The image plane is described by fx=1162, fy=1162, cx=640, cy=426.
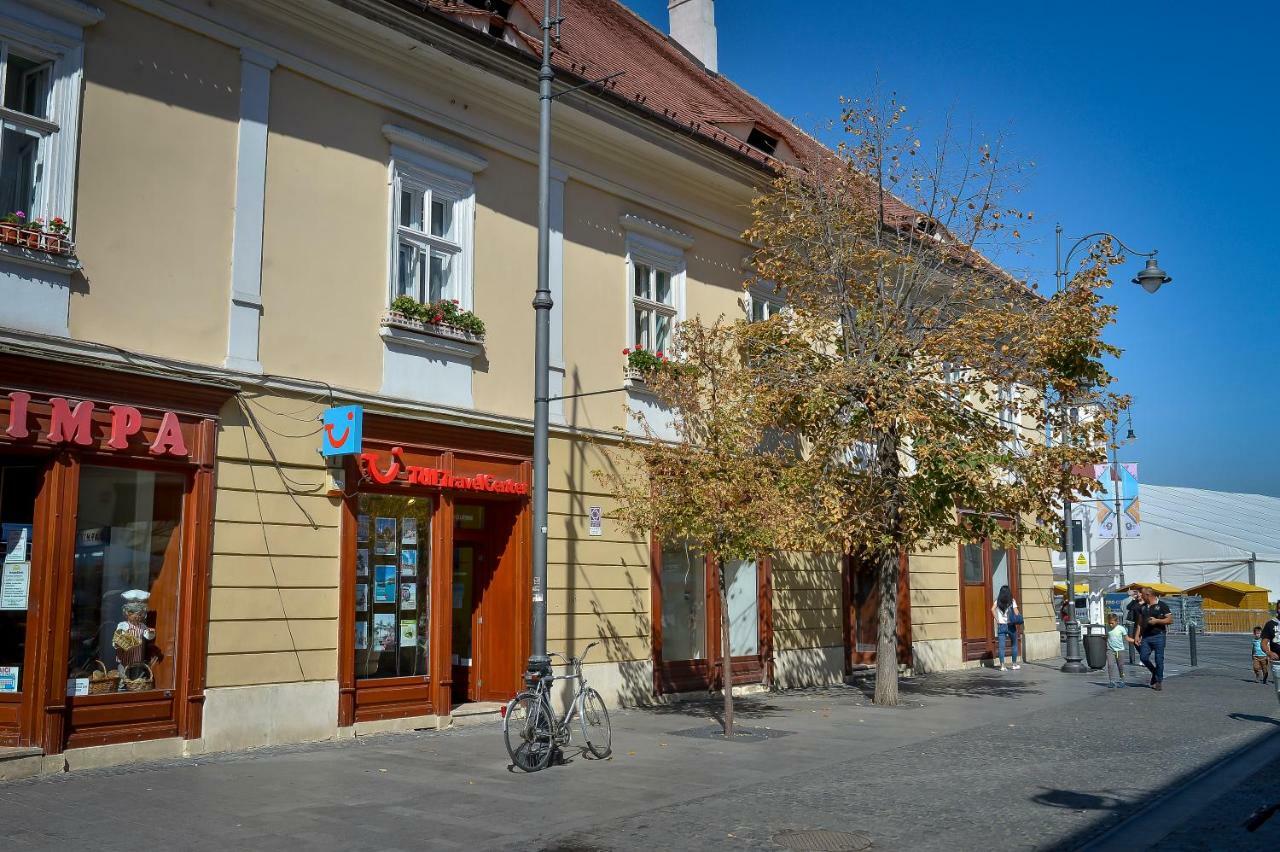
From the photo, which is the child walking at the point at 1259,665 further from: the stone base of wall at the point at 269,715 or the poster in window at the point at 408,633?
the stone base of wall at the point at 269,715

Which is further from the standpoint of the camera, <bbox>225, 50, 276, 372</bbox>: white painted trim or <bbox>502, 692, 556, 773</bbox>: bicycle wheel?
<bbox>225, 50, 276, 372</bbox>: white painted trim

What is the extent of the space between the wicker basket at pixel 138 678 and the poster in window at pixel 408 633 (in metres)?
3.18

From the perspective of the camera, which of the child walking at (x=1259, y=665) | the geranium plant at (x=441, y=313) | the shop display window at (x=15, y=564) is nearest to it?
the shop display window at (x=15, y=564)

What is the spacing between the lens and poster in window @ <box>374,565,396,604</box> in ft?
45.1

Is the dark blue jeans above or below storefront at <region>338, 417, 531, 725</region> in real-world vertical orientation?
below

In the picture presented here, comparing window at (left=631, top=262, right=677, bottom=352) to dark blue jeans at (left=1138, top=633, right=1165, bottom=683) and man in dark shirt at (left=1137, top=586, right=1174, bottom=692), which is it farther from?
dark blue jeans at (left=1138, top=633, right=1165, bottom=683)

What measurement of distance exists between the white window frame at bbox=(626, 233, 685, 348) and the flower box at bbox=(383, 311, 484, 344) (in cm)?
320

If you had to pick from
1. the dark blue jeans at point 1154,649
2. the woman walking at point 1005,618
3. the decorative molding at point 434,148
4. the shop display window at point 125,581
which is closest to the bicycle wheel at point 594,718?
the shop display window at point 125,581

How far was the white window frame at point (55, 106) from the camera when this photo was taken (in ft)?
35.5

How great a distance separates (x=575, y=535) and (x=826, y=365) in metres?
4.48

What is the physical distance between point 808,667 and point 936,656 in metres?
4.99

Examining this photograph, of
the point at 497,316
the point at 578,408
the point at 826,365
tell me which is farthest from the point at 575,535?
the point at 826,365

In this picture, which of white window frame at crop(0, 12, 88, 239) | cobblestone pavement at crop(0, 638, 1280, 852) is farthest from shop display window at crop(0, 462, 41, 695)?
white window frame at crop(0, 12, 88, 239)

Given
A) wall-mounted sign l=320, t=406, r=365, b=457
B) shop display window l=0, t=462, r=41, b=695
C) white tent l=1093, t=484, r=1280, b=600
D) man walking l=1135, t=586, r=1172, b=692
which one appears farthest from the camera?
white tent l=1093, t=484, r=1280, b=600
